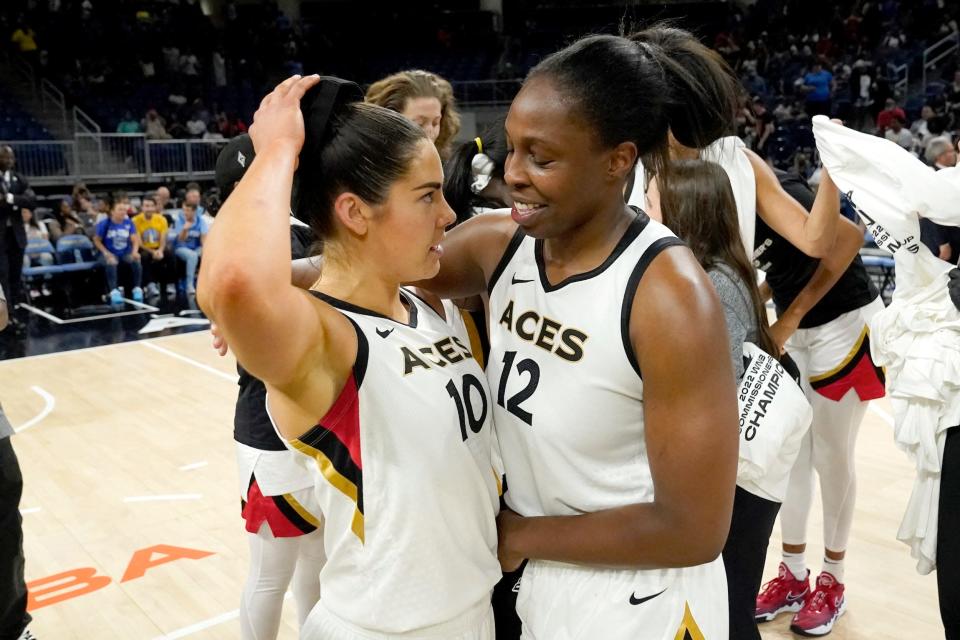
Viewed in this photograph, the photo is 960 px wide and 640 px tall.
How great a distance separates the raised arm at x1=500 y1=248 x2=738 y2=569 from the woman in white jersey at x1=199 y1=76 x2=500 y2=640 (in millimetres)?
248

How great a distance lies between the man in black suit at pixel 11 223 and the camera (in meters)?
7.86

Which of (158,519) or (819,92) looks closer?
(158,519)

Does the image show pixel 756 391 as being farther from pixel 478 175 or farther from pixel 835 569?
pixel 835 569

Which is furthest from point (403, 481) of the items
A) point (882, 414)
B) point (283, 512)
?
point (882, 414)

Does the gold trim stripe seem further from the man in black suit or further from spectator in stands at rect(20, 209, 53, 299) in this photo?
spectator in stands at rect(20, 209, 53, 299)

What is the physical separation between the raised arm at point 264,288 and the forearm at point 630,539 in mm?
440

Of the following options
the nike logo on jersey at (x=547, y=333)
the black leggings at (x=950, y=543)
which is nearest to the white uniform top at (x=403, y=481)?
the nike logo on jersey at (x=547, y=333)

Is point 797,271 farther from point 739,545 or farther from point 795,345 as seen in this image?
point 739,545

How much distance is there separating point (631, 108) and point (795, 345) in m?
1.95

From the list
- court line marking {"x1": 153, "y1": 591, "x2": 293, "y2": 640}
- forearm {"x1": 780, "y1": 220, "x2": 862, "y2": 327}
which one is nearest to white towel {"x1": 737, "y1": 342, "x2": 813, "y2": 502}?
forearm {"x1": 780, "y1": 220, "x2": 862, "y2": 327}

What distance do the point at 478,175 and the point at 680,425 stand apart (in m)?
0.88

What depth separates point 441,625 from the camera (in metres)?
1.35

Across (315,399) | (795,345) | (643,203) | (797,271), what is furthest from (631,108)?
(795,345)

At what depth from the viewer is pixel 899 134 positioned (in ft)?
36.0
